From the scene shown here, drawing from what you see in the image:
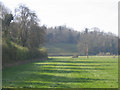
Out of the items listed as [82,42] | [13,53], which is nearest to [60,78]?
[13,53]

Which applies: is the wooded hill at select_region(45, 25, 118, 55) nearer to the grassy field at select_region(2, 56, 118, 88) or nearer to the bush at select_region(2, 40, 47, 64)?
the bush at select_region(2, 40, 47, 64)

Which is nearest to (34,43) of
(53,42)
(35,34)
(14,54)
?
(35,34)

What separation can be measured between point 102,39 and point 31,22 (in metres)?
66.0

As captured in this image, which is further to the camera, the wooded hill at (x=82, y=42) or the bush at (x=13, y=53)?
the wooded hill at (x=82, y=42)

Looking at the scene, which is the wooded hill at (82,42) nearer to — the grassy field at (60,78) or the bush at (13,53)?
the bush at (13,53)

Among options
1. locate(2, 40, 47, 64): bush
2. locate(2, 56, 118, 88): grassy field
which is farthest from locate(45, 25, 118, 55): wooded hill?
locate(2, 56, 118, 88): grassy field

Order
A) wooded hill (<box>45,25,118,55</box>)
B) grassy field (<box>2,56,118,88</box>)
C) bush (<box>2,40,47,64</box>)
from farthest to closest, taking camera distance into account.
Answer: wooded hill (<box>45,25,118,55</box>) < bush (<box>2,40,47,64</box>) < grassy field (<box>2,56,118,88</box>)

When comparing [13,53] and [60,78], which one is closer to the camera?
[60,78]

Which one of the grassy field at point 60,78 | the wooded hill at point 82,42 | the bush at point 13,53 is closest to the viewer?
the grassy field at point 60,78

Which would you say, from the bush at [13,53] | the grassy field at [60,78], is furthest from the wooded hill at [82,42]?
the grassy field at [60,78]

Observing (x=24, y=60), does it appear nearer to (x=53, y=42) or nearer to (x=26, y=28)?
(x=26, y=28)

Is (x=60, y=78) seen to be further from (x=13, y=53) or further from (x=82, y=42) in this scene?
(x=82, y=42)

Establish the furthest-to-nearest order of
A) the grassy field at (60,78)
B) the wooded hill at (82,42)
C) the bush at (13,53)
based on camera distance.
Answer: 1. the wooded hill at (82,42)
2. the bush at (13,53)
3. the grassy field at (60,78)

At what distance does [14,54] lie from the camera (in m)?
35.2
